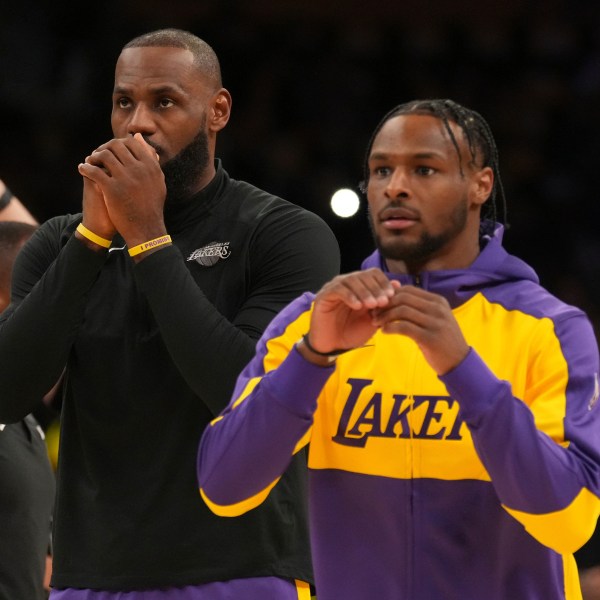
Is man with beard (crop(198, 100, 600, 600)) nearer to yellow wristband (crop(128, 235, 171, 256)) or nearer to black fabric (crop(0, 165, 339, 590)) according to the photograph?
black fabric (crop(0, 165, 339, 590))

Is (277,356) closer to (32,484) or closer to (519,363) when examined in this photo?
(519,363)

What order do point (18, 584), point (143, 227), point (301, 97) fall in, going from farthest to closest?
point (301, 97), point (18, 584), point (143, 227)

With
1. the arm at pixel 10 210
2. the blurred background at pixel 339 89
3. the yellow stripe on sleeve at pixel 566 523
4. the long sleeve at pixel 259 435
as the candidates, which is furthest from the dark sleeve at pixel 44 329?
the blurred background at pixel 339 89

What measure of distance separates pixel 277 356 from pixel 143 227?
0.50 metres

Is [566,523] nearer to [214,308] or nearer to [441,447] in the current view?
[441,447]

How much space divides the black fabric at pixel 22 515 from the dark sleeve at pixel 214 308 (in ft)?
4.53

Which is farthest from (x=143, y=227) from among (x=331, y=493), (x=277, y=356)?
(x=331, y=493)

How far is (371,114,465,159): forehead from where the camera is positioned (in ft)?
8.96

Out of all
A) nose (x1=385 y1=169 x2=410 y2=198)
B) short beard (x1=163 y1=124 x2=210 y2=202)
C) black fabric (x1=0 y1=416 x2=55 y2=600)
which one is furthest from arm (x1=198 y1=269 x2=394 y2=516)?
black fabric (x1=0 y1=416 x2=55 y2=600)

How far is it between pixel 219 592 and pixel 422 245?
864mm

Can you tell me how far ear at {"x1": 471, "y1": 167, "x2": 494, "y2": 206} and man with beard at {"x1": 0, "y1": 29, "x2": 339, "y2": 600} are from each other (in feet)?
1.62

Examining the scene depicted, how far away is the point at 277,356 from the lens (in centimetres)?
271

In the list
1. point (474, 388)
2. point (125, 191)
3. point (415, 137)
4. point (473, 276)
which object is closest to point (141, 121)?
point (125, 191)

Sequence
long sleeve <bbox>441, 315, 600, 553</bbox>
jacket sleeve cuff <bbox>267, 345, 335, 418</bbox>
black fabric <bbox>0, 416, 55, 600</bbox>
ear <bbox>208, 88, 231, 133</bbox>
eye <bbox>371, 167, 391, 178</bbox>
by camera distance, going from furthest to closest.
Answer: black fabric <bbox>0, 416, 55, 600</bbox>, ear <bbox>208, 88, 231, 133</bbox>, eye <bbox>371, 167, 391, 178</bbox>, jacket sleeve cuff <bbox>267, 345, 335, 418</bbox>, long sleeve <bbox>441, 315, 600, 553</bbox>
